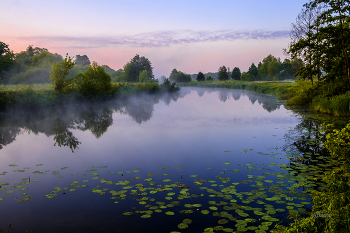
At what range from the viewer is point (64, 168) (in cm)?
831

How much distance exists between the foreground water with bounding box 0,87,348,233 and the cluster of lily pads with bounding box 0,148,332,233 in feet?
0.07

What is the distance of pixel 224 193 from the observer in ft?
19.9

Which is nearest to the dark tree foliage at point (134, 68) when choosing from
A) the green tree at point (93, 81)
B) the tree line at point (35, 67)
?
the tree line at point (35, 67)

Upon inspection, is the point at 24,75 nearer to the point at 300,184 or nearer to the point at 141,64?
the point at 141,64

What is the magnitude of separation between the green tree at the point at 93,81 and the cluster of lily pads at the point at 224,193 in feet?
79.3

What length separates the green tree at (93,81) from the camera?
30.8 meters

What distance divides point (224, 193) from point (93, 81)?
3019cm

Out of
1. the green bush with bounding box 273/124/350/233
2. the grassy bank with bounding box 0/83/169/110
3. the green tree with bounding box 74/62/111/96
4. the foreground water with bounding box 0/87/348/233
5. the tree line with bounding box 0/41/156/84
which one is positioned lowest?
the foreground water with bounding box 0/87/348/233

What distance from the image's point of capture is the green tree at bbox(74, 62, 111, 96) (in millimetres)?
30766

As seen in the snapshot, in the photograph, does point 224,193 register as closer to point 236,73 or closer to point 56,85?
point 56,85

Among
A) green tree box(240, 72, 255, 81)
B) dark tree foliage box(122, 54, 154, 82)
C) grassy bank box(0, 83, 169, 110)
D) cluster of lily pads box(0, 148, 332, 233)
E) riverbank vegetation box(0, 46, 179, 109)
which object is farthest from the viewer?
green tree box(240, 72, 255, 81)

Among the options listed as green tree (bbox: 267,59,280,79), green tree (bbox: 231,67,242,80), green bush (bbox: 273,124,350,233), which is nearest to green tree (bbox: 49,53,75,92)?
green bush (bbox: 273,124,350,233)

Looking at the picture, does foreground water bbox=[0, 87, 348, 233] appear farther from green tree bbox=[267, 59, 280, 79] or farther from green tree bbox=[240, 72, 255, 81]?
green tree bbox=[240, 72, 255, 81]

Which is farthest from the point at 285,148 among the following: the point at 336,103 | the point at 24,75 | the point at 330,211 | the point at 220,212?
the point at 24,75
